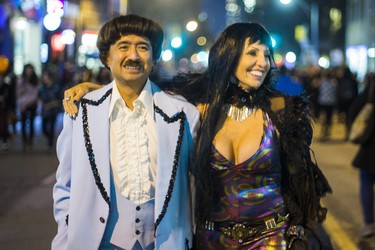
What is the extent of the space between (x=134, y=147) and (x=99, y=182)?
22cm

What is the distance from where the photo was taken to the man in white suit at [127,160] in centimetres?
293

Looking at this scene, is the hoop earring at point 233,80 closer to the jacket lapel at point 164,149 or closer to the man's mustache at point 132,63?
the jacket lapel at point 164,149

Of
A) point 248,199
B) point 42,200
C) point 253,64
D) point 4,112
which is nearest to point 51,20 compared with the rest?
point 4,112

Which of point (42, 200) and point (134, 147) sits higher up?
point (134, 147)

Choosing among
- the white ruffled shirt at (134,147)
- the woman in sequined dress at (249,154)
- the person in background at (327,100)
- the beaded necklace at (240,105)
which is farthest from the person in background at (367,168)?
the person in background at (327,100)

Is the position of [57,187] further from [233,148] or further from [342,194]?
[342,194]

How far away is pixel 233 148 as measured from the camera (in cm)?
326

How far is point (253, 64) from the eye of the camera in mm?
3301

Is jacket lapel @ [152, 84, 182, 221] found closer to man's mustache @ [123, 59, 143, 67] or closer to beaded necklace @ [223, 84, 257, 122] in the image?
man's mustache @ [123, 59, 143, 67]

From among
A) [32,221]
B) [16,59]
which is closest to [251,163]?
[32,221]

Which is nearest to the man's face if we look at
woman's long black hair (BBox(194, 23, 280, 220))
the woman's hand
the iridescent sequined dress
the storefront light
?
the woman's hand

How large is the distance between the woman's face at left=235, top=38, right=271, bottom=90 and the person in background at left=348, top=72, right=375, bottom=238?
3.64m

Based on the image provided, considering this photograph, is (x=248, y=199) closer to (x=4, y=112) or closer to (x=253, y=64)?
(x=253, y=64)

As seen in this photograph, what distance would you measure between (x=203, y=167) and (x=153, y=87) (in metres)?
0.45
